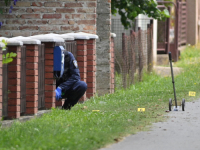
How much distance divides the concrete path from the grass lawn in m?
0.18

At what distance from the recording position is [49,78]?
9.27 m

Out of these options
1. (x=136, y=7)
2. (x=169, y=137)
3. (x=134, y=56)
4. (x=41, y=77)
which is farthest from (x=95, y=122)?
(x=136, y=7)

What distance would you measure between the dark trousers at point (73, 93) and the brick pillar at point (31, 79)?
3.55 feet

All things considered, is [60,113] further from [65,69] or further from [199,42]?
[199,42]

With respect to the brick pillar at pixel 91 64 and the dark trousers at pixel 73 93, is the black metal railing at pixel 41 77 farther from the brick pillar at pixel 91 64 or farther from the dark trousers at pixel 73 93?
the brick pillar at pixel 91 64

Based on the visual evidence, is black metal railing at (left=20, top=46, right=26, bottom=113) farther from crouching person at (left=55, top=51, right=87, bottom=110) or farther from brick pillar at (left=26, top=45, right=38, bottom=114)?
crouching person at (left=55, top=51, right=87, bottom=110)

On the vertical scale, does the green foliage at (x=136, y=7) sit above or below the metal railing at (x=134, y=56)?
above

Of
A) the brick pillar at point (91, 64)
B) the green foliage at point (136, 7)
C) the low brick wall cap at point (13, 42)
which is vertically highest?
the green foliage at point (136, 7)

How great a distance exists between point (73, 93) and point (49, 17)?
100 inches

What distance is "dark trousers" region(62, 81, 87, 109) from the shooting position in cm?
956

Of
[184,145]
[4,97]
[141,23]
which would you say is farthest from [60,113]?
[141,23]

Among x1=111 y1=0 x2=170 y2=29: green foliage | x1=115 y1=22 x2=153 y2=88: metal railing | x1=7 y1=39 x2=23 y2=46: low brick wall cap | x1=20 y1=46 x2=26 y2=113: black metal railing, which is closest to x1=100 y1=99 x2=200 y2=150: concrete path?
x1=20 y1=46 x2=26 y2=113: black metal railing

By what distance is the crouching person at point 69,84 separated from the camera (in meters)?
9.48

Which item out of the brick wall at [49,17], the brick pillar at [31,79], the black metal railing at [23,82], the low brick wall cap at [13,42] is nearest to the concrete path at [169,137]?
the brick pillar at [31,79]
